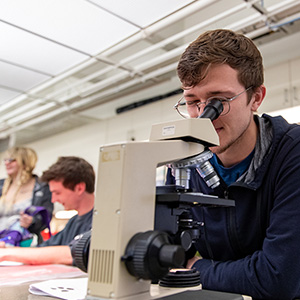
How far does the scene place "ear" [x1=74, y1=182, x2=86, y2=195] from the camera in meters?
2.25

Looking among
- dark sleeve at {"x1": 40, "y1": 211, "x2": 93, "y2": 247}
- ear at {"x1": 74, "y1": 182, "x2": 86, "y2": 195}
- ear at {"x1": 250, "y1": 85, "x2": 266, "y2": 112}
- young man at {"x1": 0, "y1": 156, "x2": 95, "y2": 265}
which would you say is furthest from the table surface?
ear at {"x1": 74, "y1": 182, "x2": 86, "y2": 195}

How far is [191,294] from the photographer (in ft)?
2.48

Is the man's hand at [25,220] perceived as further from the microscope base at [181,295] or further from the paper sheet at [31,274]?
the microscope base at [181,295]

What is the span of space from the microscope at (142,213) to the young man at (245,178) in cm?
23

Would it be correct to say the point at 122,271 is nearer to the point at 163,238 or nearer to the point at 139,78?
the point at 163,238

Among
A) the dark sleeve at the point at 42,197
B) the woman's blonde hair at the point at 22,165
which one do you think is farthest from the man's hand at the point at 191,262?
the woman's blonde hair at the point at 22,165

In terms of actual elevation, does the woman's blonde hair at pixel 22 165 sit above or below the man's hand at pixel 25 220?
above

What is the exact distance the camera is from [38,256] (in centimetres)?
162

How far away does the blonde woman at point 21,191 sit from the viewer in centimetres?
249

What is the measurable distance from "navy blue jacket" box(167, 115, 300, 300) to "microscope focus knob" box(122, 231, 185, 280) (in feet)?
0.71

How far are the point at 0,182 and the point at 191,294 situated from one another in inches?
109

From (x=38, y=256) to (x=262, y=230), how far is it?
1051mm

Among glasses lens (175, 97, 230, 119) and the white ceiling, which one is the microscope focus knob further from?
the white ceiling

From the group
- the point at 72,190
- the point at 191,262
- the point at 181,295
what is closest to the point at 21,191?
the point at 72,190
